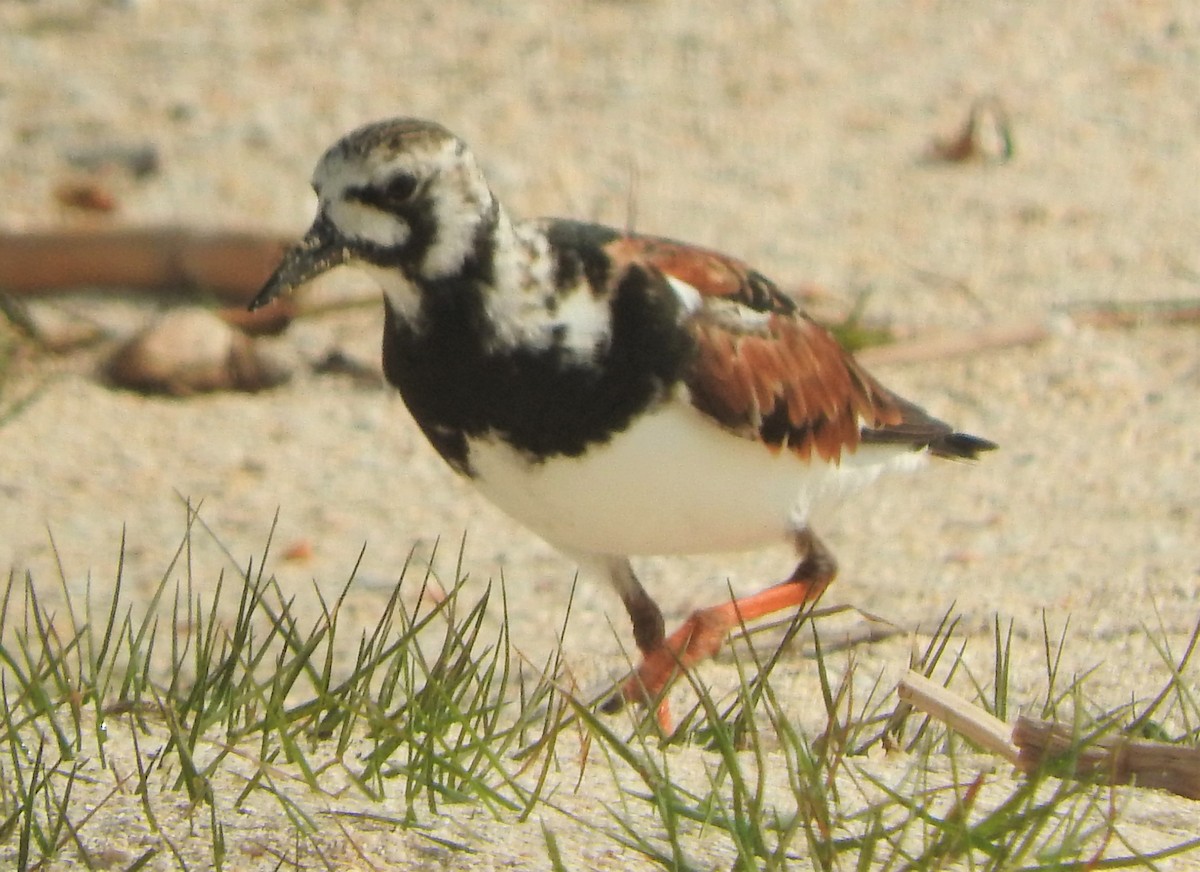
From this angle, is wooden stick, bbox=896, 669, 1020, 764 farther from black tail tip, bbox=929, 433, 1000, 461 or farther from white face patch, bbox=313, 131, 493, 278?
black tail tip, bbox=929, 433, 1000, 461

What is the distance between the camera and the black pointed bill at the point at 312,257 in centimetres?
303

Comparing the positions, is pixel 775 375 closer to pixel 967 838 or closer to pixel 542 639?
pixel 542 639

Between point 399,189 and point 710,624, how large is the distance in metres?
0.94

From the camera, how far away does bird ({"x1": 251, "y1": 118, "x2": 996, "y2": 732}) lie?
3033mm

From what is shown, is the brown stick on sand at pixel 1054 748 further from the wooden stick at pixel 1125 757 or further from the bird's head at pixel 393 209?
the bird's head at pixel 393 209

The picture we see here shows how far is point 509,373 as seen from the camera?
10.0ft

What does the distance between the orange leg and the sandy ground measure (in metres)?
0.08

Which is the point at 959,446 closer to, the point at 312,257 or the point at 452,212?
the point at 452,212

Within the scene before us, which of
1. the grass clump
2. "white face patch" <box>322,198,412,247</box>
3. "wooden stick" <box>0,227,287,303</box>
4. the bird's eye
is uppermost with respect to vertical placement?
the bird's eye

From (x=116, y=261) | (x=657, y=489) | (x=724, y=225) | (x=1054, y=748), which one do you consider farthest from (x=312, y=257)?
(x=724, y=225)

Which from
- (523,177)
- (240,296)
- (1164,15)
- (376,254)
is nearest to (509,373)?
(376,254)

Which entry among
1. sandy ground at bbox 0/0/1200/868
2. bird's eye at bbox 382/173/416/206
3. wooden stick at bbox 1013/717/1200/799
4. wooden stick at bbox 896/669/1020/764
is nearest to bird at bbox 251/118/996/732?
bird's eye at bbox 382/173/416/206

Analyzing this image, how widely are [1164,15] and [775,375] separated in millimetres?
3956

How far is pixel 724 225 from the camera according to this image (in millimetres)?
5926
